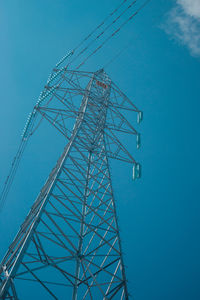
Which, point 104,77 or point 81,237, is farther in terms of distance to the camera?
point 104,77

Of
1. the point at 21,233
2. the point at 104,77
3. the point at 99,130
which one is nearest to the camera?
the point at 21,233

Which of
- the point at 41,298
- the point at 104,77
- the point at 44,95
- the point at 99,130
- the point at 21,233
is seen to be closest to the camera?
the point at 21,233

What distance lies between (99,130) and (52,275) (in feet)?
93.2

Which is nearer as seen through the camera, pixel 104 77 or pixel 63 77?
pixel 63 77

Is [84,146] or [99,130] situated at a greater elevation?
[99,130]

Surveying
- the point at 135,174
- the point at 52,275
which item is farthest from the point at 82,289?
the point at 135,174

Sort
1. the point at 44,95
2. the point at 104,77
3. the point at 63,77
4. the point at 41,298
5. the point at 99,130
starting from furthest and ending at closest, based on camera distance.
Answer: the point at 41,298
the point at 104,77
the point at 63,77
the point at 44,95
the point at 99,130

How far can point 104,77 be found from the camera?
13.9m

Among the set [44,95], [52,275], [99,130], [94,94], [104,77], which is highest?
[104,77]

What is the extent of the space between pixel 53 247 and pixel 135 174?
25641mm

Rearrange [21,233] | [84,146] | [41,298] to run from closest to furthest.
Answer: [21,233], [84,146], [41,298]

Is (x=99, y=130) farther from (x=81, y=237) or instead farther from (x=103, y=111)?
(x=81, y=237)

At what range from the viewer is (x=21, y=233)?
6.83 meters

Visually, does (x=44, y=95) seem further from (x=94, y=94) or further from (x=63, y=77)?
(x=94, y=94)
